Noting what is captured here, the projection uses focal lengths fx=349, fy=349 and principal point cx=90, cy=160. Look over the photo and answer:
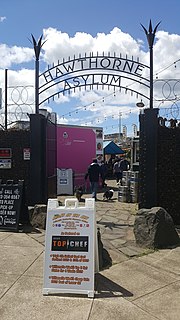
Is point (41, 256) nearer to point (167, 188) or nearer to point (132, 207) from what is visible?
point (167, 188)

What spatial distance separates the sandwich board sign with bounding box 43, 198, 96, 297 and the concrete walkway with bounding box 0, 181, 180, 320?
16 centimetres

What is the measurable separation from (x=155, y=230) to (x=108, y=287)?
6.32ft

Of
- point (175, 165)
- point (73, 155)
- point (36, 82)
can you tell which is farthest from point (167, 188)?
point (73, 155)

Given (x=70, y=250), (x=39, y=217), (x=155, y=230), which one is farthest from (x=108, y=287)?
(x=39, y=217)

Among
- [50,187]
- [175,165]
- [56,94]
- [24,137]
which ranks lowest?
[50,187]

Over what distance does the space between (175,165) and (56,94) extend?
163 inches

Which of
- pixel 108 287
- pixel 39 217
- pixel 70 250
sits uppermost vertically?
pixel 70 250

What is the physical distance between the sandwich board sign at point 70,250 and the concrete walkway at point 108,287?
A: 0.52 feet

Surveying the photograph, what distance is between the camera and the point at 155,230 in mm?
6203

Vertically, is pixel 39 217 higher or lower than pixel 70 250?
lower

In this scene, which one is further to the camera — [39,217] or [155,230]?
[39,217]

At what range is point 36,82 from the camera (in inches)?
383

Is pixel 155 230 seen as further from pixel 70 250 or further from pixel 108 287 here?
pixel 70 250

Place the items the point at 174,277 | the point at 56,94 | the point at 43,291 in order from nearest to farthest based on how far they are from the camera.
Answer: the point at 43,291, the point at 174,277, the point at 56,94
